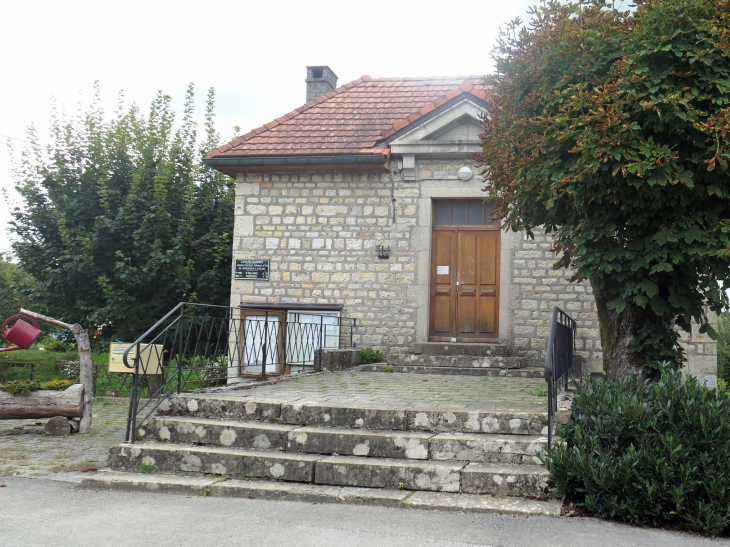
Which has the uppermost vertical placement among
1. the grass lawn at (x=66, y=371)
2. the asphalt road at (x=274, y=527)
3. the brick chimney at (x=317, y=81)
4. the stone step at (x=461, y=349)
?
the brick chimney at (x=317, y=81)

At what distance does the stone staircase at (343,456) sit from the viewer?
4.61m

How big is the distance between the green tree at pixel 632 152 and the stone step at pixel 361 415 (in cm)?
125

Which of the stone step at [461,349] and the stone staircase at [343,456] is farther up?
the stone step at [461,349]

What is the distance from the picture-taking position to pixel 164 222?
1407 cm

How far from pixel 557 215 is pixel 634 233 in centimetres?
74

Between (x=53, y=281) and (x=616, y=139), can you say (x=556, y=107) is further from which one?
(x=53, y=281)

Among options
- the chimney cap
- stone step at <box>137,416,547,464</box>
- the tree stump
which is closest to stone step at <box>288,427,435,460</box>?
stone step at <box>137,416,547,464</box>

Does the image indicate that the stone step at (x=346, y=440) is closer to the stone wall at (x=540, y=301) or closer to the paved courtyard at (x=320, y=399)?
the paved courtyard at (x=320, y=399)

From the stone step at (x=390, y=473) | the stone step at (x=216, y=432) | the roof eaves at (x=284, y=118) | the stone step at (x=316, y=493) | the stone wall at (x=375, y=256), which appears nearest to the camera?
the stone step at (x=316, y=493)

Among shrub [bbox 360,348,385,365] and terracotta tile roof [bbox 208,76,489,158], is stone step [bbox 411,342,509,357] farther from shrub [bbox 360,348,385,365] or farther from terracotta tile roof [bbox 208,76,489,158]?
terracotta tile roof [bbox 208,76,489,158]

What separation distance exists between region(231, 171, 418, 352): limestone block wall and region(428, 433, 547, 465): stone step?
5.49m

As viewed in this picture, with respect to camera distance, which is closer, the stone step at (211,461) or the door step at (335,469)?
the door step at (335,469)

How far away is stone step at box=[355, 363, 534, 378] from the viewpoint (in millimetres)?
9367

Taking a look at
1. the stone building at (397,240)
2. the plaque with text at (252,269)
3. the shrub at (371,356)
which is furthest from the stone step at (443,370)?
the plaque with text at (252,269)
